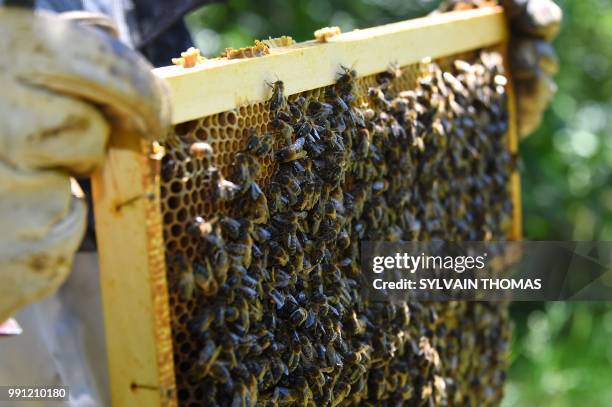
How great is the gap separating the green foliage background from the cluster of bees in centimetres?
366

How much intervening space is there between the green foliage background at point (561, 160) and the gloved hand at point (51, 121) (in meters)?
5.86

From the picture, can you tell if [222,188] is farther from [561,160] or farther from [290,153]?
[561,160]

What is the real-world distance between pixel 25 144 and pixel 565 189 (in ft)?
25.5

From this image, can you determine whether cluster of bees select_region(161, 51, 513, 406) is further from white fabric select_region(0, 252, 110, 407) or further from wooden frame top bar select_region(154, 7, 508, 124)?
white fabric select_region(0, 252, 110, 407)

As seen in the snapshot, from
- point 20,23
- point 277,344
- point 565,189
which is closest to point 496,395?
point 277,344

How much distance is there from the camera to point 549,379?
7.64 meters

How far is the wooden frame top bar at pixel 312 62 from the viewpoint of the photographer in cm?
245

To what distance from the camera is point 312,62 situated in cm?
298

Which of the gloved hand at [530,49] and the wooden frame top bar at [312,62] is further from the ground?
the gloved hand at [530,49]

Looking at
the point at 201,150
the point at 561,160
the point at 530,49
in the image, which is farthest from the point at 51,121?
the point at 561,160

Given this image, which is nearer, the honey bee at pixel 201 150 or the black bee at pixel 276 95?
the honey bee at pixel 201 150

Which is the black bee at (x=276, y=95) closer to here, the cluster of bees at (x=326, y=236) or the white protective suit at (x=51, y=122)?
the cluster of bees at (x=326, y=236)

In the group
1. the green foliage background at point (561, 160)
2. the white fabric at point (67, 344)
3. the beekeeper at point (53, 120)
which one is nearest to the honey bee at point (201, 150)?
the beekeeper at point (53, 120)

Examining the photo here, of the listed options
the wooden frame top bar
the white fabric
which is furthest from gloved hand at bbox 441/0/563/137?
the white fabric
